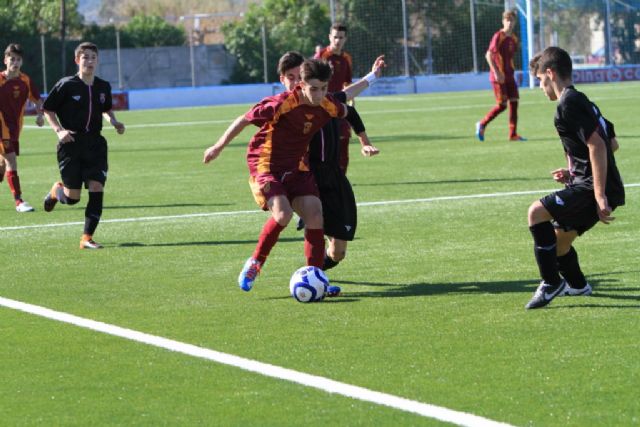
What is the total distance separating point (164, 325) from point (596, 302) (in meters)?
2.59

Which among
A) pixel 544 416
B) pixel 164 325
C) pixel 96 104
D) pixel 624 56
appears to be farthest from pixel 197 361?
pixel 624 56

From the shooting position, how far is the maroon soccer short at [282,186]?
909 cm

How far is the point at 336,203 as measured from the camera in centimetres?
957

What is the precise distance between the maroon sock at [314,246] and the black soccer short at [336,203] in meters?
0.42

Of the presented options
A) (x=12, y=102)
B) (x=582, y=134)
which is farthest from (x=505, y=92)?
(x=582, y=134)

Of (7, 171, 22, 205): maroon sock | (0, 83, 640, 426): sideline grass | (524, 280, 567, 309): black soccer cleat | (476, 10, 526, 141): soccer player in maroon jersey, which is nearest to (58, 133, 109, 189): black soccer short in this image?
(0, 83, 640, 426): sideline grass

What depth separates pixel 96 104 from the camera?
41.9 feet

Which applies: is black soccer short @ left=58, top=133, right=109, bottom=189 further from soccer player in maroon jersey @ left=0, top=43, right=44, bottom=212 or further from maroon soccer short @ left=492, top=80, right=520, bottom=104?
maroon soccer short @ left=492, top=80, right=520, bottom=104

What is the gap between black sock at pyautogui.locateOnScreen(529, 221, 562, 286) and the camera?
8141 millimetres

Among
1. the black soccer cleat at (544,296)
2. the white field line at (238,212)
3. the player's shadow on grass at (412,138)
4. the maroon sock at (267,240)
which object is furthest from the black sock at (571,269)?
the player's shadow on grass at (412,138)

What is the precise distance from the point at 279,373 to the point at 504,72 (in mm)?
17732

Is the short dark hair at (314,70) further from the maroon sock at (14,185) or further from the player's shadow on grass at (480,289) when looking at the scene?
the maroon sock at (14,185)

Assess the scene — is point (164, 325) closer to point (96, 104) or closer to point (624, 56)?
point (96, 104)

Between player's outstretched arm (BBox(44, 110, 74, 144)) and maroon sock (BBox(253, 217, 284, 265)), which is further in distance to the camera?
player's outstretched arm (BBox(44, 110, 74, 144))
